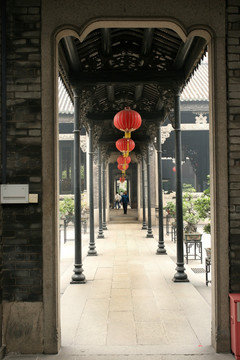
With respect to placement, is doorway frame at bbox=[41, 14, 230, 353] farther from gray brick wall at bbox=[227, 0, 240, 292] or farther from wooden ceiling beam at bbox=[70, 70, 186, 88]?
wooden ceiling beam at bbox=[70, 70, 186, 88]

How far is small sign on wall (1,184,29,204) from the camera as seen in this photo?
2861mm

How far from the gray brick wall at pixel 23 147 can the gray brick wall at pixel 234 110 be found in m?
1.76

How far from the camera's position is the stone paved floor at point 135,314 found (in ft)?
9.68

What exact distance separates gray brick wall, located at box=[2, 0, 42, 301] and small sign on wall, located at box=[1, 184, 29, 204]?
0.18 ft

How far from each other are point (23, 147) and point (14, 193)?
0.43 m

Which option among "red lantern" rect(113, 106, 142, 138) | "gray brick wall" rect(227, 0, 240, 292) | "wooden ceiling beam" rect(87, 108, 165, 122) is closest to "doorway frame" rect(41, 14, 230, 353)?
"gray brick wall" rect(227, 0, 240, 292)

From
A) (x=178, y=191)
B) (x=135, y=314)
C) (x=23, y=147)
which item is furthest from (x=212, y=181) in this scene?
(x=178, y=191)

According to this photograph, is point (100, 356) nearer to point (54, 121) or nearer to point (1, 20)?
point (54, 121)

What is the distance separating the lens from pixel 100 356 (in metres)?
2.85

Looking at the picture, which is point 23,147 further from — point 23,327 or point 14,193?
point 23,327

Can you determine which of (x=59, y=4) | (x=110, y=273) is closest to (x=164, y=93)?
(x=59, y=4)

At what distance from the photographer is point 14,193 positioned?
113 inches

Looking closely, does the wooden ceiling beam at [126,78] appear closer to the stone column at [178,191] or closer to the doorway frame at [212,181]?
the stone column at [178,191]

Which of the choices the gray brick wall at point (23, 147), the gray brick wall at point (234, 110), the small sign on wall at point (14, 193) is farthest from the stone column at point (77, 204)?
the gray brick wall at point (234, 110)
